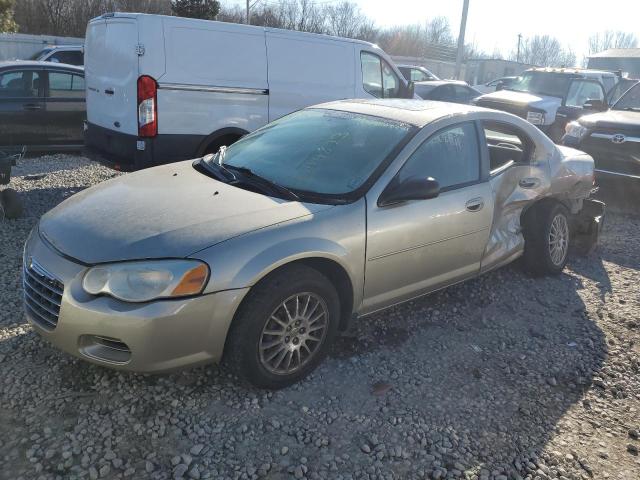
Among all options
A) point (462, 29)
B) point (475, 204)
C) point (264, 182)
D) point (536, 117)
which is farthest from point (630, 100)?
point (462, 29)

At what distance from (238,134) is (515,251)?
3.77 meters

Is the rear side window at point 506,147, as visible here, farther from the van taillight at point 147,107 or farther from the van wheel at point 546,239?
the van taillight at point 147,107

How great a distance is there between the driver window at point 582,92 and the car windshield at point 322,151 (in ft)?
34.1

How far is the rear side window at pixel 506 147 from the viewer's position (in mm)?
4502

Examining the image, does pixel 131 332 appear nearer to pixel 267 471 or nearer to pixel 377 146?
pixel 267 471

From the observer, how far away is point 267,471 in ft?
8.26

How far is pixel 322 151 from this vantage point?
12.2 feet

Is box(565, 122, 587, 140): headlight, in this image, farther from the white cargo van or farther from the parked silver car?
the parked silver car

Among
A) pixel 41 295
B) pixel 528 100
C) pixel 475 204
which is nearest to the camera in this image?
pixel 41 295

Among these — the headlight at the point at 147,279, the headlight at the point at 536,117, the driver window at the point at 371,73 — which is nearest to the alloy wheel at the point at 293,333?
the headlight at the point at 147,279

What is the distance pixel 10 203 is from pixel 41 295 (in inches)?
130

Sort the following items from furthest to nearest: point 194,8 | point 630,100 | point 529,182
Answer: point 194,8 → point 630,100 → point 529,182

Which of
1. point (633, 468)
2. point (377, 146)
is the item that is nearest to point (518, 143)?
point (377, 146)

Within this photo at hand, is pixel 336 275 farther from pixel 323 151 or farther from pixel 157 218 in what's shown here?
pixel 157 218
